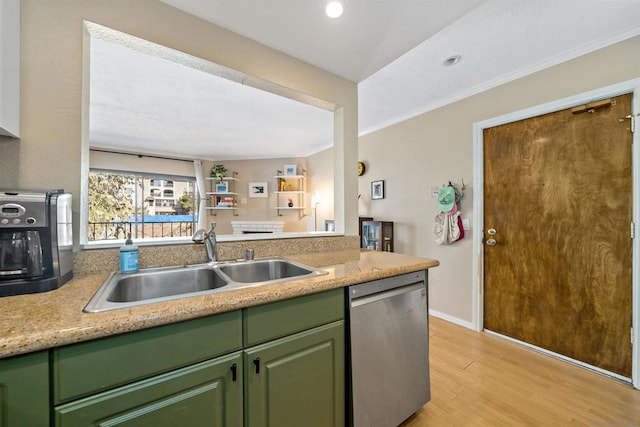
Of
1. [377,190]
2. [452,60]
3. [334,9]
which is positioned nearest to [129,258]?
[334,9]

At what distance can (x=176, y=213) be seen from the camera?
5645 millimetres

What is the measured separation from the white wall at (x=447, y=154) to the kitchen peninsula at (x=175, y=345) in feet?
6.41

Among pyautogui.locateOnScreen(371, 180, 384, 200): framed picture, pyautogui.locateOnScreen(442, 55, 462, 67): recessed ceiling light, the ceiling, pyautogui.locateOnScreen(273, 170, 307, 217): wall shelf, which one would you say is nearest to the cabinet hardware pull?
the ceiling

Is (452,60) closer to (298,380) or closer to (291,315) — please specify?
(291,315)

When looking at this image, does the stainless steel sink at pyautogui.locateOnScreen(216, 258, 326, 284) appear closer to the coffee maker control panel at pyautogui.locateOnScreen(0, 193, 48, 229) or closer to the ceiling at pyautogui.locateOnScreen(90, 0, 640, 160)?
the coffee maker control panel at pyautogui.locateOnScreen(0, 193, 48, 229)

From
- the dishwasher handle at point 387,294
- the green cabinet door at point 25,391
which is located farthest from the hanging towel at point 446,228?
the green cabinet door at point 25,391

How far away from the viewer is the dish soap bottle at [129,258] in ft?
3.92

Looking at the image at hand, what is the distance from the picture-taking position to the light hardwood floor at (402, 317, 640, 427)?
1.46 m

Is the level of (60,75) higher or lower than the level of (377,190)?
higher

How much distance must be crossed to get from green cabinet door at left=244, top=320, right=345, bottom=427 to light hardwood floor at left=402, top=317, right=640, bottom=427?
0.67 m

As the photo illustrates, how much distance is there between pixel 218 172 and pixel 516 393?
564 cm

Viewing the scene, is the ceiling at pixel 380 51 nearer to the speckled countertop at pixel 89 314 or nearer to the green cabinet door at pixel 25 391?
the speckled countertop at pixel 89 314

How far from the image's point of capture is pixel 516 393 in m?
1.68

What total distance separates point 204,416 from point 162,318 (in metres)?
0.38
